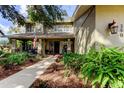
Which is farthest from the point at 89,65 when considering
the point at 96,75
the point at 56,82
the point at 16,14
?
the point at 16,14

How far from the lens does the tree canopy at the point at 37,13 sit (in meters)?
11.6

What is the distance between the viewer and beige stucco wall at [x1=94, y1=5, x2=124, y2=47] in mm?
11383

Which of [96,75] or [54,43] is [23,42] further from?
[96,75]

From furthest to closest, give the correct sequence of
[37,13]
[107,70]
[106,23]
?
[37,13] → [106,23] → [107,70]

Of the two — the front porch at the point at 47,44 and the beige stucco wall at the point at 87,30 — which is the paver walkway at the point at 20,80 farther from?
the front porch at the point at 47,44

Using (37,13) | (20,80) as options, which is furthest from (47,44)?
(20,80)

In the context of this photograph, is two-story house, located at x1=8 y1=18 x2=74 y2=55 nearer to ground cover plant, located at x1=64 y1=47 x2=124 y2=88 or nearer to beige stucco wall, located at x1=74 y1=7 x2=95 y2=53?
beige stucco wall, located at x1=74 y1=7 x2=95 y2=53

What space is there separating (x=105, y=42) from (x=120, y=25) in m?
1.22

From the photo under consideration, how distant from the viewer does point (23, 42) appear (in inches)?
1201

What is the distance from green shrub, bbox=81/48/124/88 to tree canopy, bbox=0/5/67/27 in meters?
5.48

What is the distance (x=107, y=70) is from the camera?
6.02m

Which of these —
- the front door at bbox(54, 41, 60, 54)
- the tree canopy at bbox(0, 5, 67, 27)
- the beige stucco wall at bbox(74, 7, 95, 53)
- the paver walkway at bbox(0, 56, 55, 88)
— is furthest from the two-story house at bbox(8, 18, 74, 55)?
the paver walkway at bbox(0, 56, 55, 88)

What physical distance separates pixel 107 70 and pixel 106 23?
5.76 metres

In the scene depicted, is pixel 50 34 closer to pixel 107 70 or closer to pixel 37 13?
pixel 37 13
